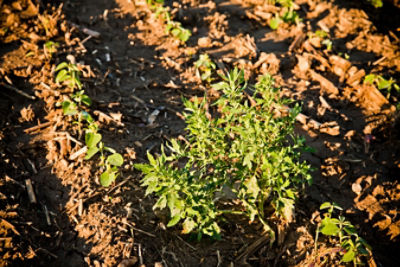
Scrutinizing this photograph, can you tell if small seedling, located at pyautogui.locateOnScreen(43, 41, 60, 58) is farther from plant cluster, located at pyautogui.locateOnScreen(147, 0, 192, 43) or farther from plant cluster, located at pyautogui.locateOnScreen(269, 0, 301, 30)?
plant cluster, located at pyautogui.locateOnScreen(269, 0, 301, 30)

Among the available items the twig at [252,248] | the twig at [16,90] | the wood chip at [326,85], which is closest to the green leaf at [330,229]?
the twig at [252,248]

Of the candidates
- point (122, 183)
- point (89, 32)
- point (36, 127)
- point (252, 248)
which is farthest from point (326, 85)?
point (36, 127)

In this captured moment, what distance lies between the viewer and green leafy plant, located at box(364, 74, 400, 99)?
412 cm

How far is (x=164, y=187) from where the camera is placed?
2.22 m

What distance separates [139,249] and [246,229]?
38.6 inches

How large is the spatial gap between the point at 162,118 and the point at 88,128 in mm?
864

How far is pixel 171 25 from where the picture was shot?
4.60m

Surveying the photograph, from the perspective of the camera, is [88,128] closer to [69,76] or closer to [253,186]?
[69,76]

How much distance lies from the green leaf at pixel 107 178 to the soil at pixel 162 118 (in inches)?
6.0

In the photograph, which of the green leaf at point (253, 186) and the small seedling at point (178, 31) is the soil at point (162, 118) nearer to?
the small seedling at point (178, 31)

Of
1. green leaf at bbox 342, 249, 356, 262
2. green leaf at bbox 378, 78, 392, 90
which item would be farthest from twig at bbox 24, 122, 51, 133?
green leaf at bbox 378, 78, 392, 90

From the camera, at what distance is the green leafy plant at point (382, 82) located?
4.12 m

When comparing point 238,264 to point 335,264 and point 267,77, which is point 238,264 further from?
point 267,77

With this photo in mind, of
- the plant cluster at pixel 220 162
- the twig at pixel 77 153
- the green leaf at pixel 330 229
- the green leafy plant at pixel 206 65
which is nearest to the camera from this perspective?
the plant cluster at pixel 220 162
